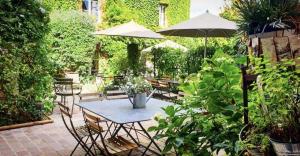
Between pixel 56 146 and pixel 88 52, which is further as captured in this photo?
pixel 88 52

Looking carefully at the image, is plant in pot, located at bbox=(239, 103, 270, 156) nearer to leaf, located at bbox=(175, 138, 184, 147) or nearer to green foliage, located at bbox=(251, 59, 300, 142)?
green foliage, located at bbox=(251, 59, 300, 142)

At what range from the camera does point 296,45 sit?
1762 mm

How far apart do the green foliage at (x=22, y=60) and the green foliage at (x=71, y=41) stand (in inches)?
240

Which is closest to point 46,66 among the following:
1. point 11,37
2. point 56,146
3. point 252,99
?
point 11,37

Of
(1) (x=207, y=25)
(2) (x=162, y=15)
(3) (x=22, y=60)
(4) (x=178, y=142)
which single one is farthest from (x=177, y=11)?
(4) (x=178, y=142)

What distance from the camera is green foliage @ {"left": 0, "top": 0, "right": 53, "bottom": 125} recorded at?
6.24 metres

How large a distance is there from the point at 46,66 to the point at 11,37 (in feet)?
3.31

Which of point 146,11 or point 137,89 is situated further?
point 146,11

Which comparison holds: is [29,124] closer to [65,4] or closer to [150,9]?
[65,4]

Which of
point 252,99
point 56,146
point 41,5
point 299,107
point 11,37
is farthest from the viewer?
point 41,5

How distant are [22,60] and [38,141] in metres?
2.09

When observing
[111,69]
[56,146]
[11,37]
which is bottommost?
[56,146]

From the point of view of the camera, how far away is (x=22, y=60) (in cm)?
656

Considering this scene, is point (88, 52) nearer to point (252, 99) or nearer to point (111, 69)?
point (111, 69)
